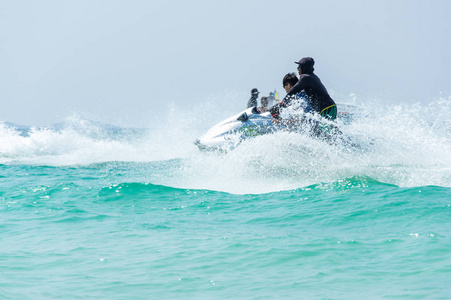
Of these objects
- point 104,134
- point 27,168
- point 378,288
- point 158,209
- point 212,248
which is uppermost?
point 104,134

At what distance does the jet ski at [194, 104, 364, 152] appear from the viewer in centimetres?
966

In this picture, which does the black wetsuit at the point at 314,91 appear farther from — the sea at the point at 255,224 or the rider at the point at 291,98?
the sea at the point at 255,224

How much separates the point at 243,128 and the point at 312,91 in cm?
173

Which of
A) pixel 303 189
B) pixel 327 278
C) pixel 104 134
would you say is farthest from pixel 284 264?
pixel 104 134

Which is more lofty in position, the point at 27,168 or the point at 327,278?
the point at 27,168

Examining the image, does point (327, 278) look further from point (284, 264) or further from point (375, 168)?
point (375, 168)

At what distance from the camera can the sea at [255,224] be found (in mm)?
3627

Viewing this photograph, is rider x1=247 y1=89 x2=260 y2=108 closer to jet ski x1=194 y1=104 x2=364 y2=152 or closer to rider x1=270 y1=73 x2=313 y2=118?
jet ski x1=194 y1=104 x2=364 y2=152

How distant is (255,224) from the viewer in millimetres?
5484

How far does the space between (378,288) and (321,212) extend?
2.45 metres

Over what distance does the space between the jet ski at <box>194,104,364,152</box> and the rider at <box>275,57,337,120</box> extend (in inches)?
26.1

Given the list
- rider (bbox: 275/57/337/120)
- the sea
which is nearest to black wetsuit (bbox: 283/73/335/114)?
rider (bbox: 275/57/337/120)

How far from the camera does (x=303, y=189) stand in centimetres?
732

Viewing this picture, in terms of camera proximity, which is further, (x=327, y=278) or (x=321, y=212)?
(x=321, y=212)
